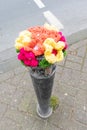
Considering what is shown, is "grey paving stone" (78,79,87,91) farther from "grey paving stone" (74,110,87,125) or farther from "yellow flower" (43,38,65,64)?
"yellow flower" (43,38,65,64)

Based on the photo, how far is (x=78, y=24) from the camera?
5.44 metres

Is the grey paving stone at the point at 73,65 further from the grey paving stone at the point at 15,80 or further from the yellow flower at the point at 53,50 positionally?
the yellow flower at the point at 53,50

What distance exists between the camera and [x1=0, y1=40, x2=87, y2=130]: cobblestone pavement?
369 centimetres

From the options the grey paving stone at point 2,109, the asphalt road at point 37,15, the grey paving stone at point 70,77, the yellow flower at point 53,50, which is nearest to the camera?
the yellow flower at point 53,50

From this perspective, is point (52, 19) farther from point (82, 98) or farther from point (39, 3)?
point (82, 98)

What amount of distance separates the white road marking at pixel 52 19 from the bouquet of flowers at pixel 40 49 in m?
2.71

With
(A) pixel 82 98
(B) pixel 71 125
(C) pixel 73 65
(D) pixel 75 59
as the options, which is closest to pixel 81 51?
(D) pixel 75 59

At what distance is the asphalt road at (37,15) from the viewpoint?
5348mm

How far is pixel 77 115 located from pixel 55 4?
10.6 feet

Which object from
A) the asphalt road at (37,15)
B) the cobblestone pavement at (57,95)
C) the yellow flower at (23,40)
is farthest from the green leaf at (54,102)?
the asphalt road at (37,15)

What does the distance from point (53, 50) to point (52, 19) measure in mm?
3080

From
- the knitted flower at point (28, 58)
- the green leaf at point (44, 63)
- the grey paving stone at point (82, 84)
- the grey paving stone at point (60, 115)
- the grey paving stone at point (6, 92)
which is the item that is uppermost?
the knitted flower at point (28, 58)

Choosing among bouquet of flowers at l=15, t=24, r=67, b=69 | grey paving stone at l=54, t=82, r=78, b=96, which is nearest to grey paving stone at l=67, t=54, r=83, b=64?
grey paving stone at l=54, t=82, r=78, b=96

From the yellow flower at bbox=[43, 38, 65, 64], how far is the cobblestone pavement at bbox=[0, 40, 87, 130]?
54.1 inches
